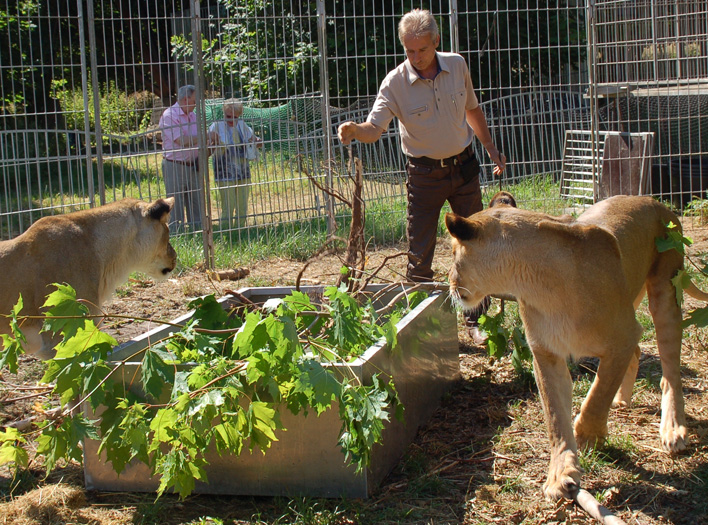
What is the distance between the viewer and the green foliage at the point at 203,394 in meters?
3.53

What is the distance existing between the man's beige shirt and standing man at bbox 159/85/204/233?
378 centimetres

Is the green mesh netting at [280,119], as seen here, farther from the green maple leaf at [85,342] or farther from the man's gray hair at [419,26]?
the green maple leaf at [85,342]

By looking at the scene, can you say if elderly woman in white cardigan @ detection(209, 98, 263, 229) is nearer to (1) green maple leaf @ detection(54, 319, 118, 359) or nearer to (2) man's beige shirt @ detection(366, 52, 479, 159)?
(2) man's beige shirt @ detection(366, 52, 479, 159)

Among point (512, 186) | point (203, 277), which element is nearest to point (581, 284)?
point (203, 277)

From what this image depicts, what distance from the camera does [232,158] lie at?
31.0 feet

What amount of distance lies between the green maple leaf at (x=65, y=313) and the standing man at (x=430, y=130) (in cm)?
275

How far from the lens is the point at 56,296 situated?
3.88 meters

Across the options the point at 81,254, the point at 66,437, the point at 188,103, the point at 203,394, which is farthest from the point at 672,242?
the point at 188,103

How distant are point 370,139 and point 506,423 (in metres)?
2.32

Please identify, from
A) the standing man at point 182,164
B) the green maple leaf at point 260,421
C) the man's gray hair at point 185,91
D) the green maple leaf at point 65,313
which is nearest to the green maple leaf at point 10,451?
the green maple leaf at point 65,313

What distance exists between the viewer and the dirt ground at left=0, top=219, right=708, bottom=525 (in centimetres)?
373

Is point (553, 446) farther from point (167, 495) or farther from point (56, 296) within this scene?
point (56, 296)

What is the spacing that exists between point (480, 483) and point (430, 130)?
9.92ft

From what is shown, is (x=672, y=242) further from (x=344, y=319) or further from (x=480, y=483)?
(x=344, y=319)
